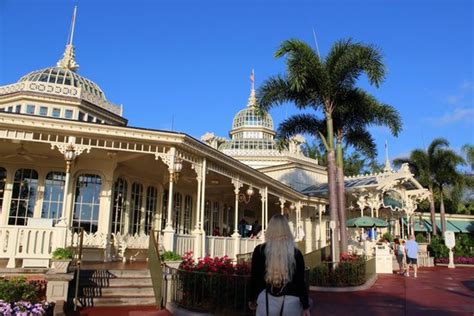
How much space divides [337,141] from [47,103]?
12299mm

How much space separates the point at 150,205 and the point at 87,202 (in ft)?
10.7

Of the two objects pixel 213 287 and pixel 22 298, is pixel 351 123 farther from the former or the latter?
pixel 22 298

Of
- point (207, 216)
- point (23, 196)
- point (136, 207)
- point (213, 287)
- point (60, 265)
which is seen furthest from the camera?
point (207, 216)

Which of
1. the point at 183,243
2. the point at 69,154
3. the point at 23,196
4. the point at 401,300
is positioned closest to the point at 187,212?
the point at 183,243

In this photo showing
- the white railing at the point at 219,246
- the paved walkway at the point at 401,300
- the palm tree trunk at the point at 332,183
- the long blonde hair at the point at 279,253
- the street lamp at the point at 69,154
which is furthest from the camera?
the palm tree trunk at the point at 332,183

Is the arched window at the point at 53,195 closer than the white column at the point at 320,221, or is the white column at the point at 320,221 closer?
the arched window at the point at 53,195

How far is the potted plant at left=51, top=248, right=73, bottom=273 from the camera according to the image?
27.4 ft

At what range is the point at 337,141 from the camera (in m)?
17.5

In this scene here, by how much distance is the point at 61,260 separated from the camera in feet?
28.2

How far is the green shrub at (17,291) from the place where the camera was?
23.2 ft

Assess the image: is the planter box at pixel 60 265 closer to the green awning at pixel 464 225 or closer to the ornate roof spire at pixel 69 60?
the ornate roof spire at pixel 69 60

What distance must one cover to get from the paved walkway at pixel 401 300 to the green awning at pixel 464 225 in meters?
27.9

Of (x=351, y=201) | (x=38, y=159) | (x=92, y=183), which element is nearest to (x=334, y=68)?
(x=92, y=183)

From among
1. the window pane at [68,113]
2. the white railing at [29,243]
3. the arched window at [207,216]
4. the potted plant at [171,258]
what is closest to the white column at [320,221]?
the arched window at [207,216]
